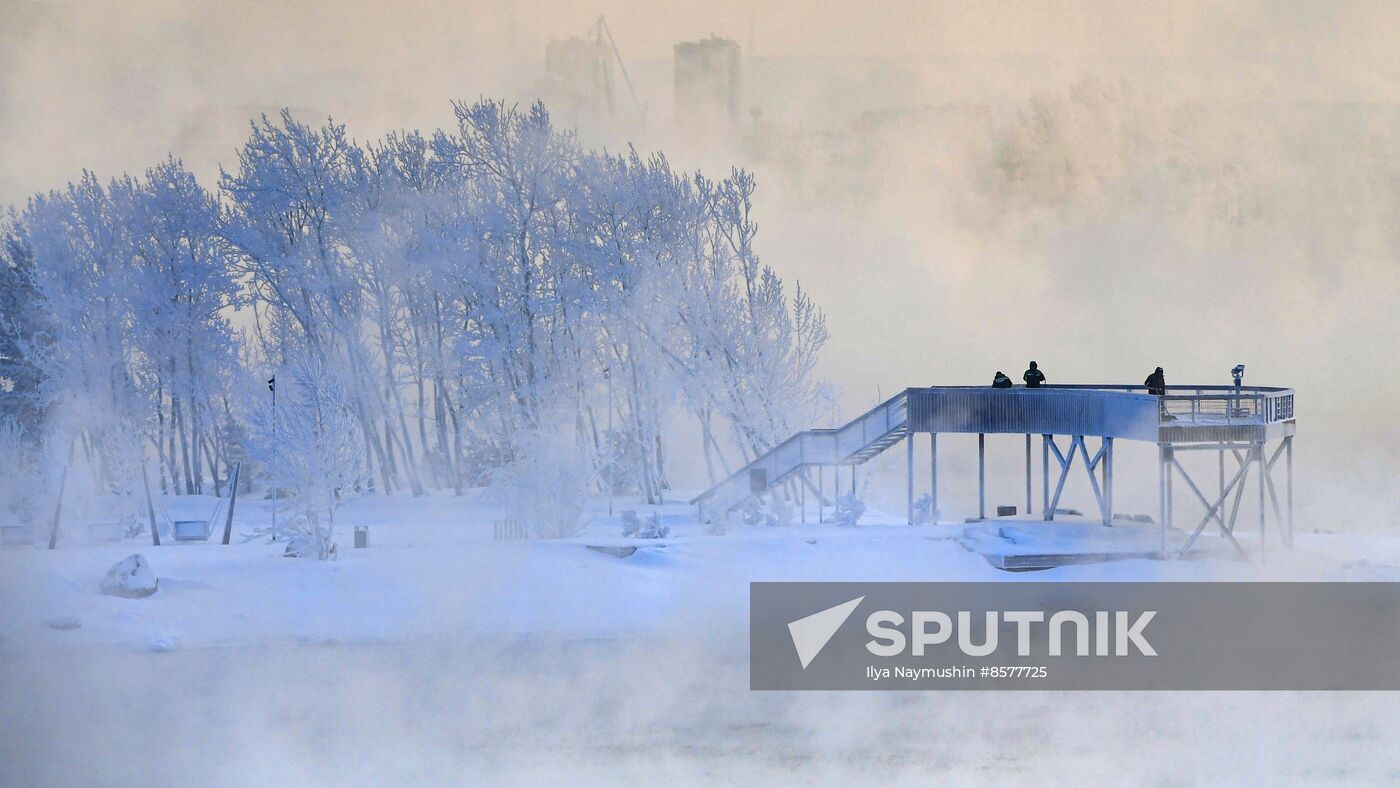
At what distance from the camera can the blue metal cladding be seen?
19.7 meters

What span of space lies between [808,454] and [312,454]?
312 inches

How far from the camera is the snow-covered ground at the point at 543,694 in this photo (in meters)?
15.4

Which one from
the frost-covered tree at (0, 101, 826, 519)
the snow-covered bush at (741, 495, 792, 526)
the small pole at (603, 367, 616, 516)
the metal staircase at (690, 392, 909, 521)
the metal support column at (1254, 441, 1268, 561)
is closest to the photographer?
the metal support column at (1254, 441, 1268, 561)

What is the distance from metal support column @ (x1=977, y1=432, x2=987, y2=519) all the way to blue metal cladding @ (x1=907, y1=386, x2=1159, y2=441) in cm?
79

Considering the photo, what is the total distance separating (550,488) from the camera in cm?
2119

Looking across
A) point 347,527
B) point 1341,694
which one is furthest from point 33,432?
point 1341,694

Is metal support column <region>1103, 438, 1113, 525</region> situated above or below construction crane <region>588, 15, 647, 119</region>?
below

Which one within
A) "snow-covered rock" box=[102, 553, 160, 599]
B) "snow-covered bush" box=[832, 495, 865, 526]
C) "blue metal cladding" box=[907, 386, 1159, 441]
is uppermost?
"blue metal cladding" box=[907, 386, 1159, 441]

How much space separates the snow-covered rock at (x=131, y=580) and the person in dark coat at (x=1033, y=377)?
13448 mm

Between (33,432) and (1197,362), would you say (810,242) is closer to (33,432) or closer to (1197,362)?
(1197,362)

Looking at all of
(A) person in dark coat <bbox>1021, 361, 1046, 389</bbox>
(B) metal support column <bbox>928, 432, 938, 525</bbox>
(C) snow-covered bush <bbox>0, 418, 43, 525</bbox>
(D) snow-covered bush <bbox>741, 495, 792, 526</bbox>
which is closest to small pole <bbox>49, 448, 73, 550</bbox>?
(C) snow-covered bush <bbox>0, 418, 43, 525</bbox>

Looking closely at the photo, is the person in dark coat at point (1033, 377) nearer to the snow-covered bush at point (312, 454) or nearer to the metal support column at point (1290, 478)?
the metal support column at point (1290, 478)

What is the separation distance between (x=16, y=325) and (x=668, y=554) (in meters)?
15.1

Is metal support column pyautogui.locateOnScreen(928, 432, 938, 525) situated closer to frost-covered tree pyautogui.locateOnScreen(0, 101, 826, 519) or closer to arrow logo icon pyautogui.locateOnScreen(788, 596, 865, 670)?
frost-covered tree pyautogui.locateOnScreen(0, 101, 826, 519)
